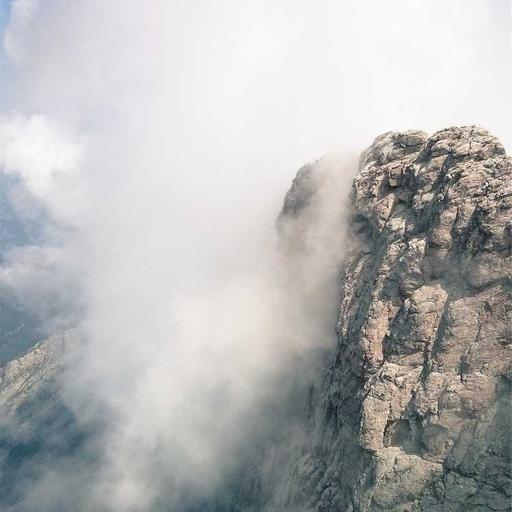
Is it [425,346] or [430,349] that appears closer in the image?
[430,349]

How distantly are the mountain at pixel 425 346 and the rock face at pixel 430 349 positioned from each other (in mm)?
136

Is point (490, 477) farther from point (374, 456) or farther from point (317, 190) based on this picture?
point (317, 190)

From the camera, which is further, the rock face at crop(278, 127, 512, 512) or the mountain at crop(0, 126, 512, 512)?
the mountain at crop(0, 126, 512, 512)

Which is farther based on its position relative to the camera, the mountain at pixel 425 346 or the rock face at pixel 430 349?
the mountain at pixel 425 346

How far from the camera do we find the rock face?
48.1 meters

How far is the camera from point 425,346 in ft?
184

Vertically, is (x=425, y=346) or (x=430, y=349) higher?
(x=425, y=346)

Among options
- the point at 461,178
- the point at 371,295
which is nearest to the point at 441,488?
the point at 371,295

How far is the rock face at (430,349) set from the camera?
4806cm

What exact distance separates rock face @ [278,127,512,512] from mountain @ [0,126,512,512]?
0.14 meters

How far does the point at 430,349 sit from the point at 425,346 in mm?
747

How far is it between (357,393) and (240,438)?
335 ft

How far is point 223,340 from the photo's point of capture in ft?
638

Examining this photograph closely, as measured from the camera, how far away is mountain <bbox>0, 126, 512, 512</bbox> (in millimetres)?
48188
